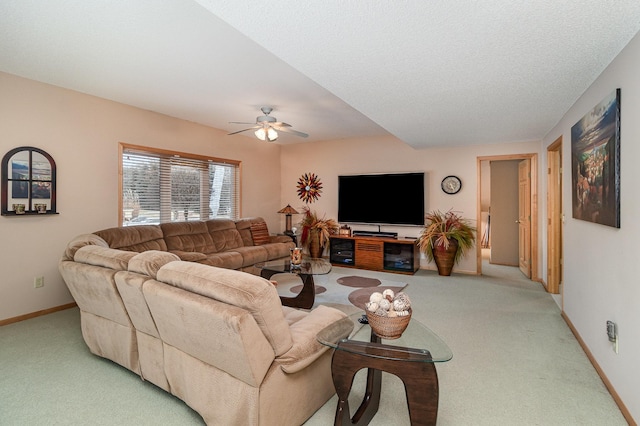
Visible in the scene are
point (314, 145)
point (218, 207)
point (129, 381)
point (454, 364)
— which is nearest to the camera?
point (129, 381)

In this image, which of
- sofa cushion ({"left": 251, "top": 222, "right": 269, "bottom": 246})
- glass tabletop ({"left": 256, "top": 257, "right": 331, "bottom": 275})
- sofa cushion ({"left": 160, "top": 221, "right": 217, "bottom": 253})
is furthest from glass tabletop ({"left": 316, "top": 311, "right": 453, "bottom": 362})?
sofa cushion ({"left": 251, "top": 222, "right": 269, "bottom": 246})

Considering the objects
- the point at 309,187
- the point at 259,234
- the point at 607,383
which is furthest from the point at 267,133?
the point at 607,383

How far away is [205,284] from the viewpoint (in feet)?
5.52

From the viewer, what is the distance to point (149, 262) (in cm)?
204

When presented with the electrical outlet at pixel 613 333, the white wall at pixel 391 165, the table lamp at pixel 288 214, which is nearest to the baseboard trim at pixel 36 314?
the table lamp at pixel 288 214

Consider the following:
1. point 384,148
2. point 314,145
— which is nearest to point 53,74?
point 314,145

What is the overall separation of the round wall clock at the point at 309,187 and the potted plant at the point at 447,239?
2439mm

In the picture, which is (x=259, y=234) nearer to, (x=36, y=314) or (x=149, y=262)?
(x=36, y=314)

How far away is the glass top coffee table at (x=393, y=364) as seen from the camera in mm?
1544

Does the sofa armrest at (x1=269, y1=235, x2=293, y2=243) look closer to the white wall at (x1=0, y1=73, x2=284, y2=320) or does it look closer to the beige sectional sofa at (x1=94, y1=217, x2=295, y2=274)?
the beige sectional sofa at (x1=94, y1=217, x2=295, y2=274)

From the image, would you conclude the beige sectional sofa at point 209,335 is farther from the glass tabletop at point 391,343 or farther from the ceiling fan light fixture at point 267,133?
the ceiling fan light fixture at point 267,133

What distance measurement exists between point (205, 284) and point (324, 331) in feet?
2.40

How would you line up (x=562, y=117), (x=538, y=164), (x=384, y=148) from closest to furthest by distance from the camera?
(x=562, y=117), (x=538, y=164), (x=384, y=148)

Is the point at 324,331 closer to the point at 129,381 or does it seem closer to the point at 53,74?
the point at 129,381
